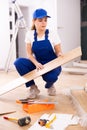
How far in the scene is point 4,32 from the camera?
486cm

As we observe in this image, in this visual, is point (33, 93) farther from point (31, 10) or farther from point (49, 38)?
point (31, 10)

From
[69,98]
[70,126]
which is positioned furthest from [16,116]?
[69,98]

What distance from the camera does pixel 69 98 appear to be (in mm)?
2434

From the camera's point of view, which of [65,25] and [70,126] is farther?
[65,25]

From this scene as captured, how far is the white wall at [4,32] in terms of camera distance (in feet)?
15.8

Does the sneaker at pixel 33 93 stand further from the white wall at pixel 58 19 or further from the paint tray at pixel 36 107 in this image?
the white wall at pixel 58 19

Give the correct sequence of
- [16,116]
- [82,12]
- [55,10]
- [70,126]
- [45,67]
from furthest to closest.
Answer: [82,12]
[55,10]
[45,67]
[16,116]
[70,126]

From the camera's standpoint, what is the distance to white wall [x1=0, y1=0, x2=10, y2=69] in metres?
4.80

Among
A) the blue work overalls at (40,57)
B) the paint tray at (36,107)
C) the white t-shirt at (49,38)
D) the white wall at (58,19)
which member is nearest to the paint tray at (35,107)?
the paint tray at (36,107)

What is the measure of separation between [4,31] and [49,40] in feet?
8.33

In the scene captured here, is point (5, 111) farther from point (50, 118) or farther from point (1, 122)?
point (50, 118)

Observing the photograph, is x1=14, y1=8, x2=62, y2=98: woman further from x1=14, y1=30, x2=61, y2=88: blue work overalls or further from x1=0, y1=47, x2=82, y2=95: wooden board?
x1=0, y1=47, x2=82, y2=95: wooden board

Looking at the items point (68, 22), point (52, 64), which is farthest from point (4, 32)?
point (52, 64)

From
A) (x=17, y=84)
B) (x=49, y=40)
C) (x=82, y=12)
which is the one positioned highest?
(x=82, y=12)
